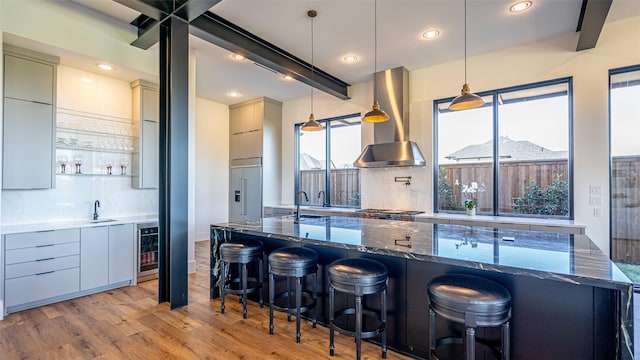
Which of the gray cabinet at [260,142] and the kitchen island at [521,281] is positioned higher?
the gray cabinet at [260,142]

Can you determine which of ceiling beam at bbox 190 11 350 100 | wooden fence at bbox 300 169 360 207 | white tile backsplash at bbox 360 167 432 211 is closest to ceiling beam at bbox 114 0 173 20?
ceiling beam at bbox 190 11 350 100

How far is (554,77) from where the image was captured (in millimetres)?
3902

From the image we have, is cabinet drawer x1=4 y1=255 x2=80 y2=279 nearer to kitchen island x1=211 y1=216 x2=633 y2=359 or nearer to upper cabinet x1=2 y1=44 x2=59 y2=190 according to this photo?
upper cabinet x1=2 y1=44 x2=59 y2=190

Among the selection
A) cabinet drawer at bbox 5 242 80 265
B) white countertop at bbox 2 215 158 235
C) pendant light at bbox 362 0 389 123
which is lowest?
cabinet drawer at bbox 5 242 80 265

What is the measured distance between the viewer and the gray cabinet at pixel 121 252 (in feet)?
11.9

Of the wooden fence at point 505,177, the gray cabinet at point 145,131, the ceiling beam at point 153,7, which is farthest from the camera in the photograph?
the gray cabinet at point 145,131

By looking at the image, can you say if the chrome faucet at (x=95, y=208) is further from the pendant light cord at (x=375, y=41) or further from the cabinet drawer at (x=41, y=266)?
the pendant light cord at (x=375, y=41)

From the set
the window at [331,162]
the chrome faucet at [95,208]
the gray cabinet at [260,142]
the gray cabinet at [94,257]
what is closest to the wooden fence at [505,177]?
the window at [331,162]

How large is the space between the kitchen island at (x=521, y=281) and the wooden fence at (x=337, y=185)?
3.11 metres

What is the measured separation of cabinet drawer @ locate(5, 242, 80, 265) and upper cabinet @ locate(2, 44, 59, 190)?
27.6 inches

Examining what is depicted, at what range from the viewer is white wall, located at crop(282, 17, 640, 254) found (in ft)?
11.7

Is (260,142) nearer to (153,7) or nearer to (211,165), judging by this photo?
(211,165)

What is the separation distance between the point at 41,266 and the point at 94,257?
1.49 ft

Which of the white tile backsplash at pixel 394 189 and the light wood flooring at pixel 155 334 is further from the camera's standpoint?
the white tile backsplash at pixel 394 189
